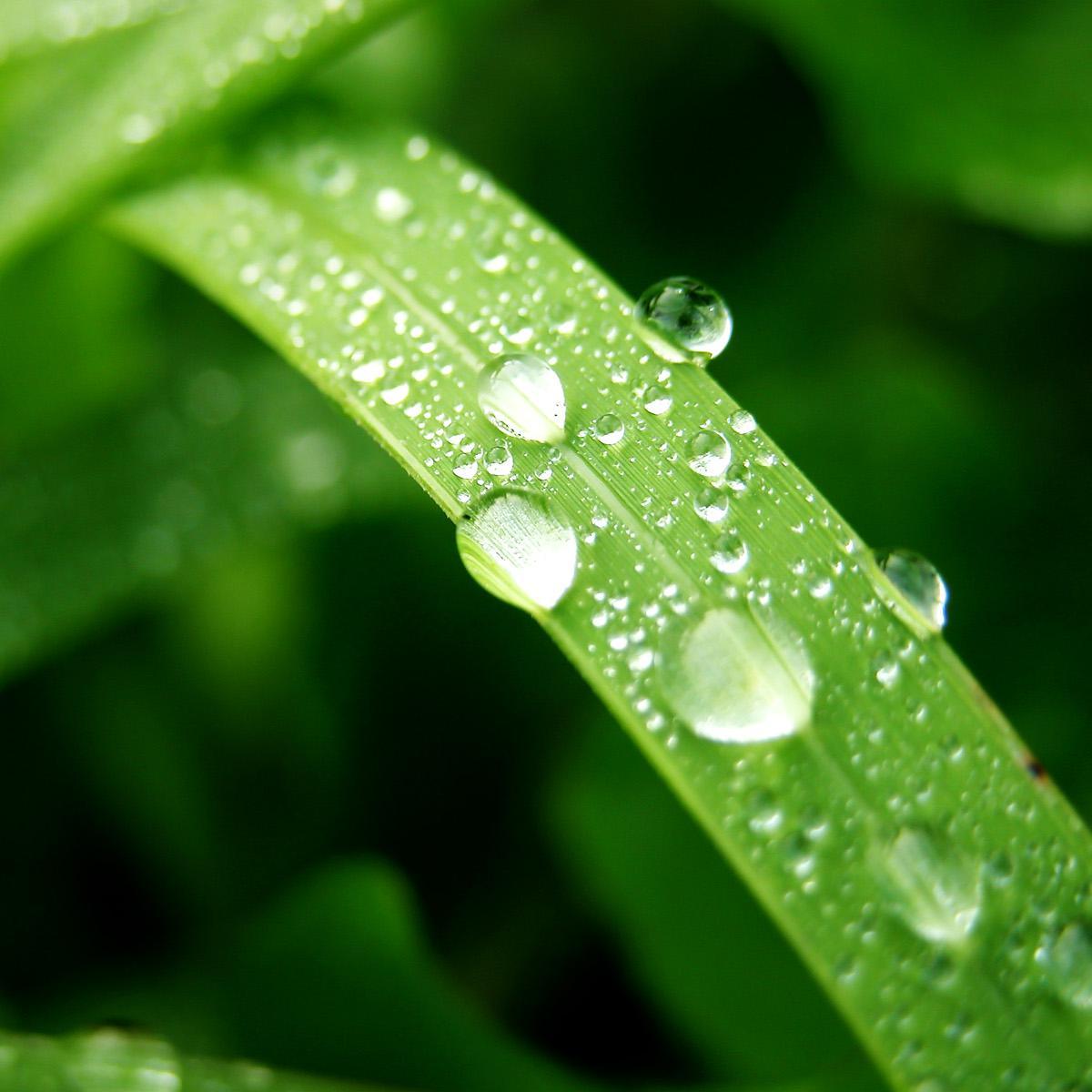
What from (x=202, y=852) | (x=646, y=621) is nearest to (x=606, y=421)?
(x=646, y=621)

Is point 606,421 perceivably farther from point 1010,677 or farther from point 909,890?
point 1010,677

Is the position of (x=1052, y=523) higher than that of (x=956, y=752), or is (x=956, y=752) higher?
(x=1052, y=523)

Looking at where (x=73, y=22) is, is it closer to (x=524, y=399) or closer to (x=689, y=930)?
(x=524, y=399)

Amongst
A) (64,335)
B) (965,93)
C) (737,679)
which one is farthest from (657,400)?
(64,335)

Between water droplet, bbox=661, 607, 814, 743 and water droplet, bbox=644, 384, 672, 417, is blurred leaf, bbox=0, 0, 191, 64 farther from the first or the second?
water droplet, bbox=661, 607, 814, 743

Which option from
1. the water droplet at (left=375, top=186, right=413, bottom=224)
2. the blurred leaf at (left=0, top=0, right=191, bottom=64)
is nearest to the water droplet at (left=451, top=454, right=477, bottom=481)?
the water droplet at (left=375, top=186, right=413, bottom=224)
